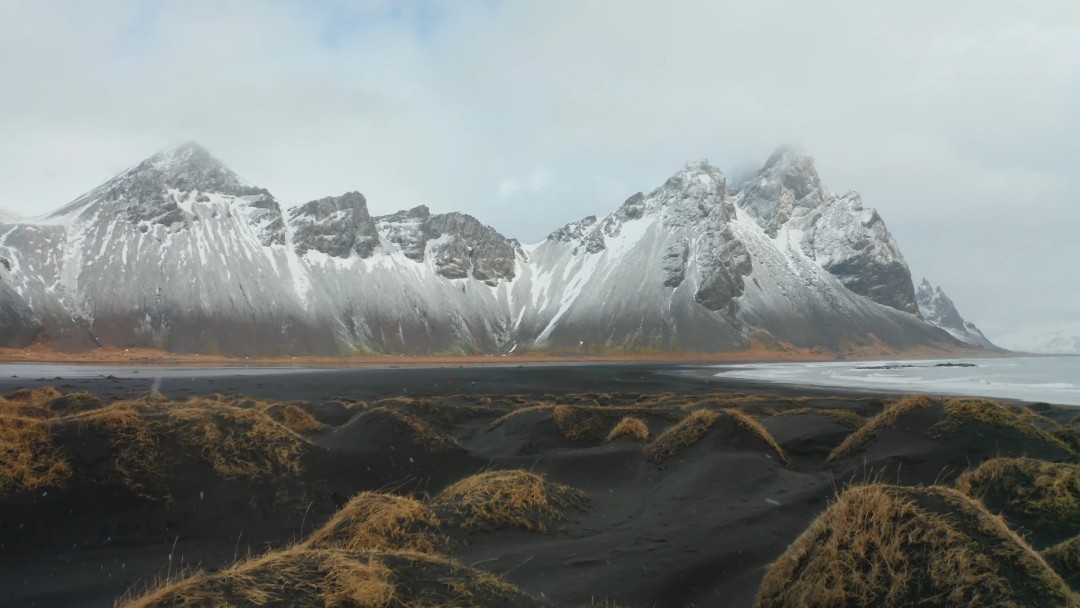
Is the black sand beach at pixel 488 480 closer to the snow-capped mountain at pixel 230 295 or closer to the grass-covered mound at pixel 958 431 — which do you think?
the grass-covered mound at pixel 958 431

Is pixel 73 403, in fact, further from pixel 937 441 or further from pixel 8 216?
pixel 8 216

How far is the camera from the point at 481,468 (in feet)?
63.0

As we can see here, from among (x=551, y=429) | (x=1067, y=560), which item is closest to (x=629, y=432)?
(x=551, y=429)

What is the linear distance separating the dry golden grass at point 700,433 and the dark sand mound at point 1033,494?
6158mm

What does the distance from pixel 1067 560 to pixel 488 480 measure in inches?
411

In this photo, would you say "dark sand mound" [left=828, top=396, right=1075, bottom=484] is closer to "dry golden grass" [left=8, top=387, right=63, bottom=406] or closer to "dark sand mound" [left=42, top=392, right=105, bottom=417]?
"dark sand mound" [left=42, top=392, right=105, bottom=417]

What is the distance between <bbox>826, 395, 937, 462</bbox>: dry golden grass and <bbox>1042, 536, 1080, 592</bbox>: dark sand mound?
10.9 metres

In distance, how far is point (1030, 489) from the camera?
12.5 m

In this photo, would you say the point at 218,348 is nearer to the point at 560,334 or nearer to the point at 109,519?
the point at 560,334

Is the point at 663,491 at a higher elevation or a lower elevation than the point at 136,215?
lower

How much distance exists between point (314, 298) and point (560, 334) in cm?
8051

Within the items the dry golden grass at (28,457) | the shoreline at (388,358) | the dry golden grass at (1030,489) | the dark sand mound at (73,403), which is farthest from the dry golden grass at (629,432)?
the shoreline at (388,358)

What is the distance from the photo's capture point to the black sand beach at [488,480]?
34.4ft

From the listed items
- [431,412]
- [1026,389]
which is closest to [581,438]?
[431,412]
